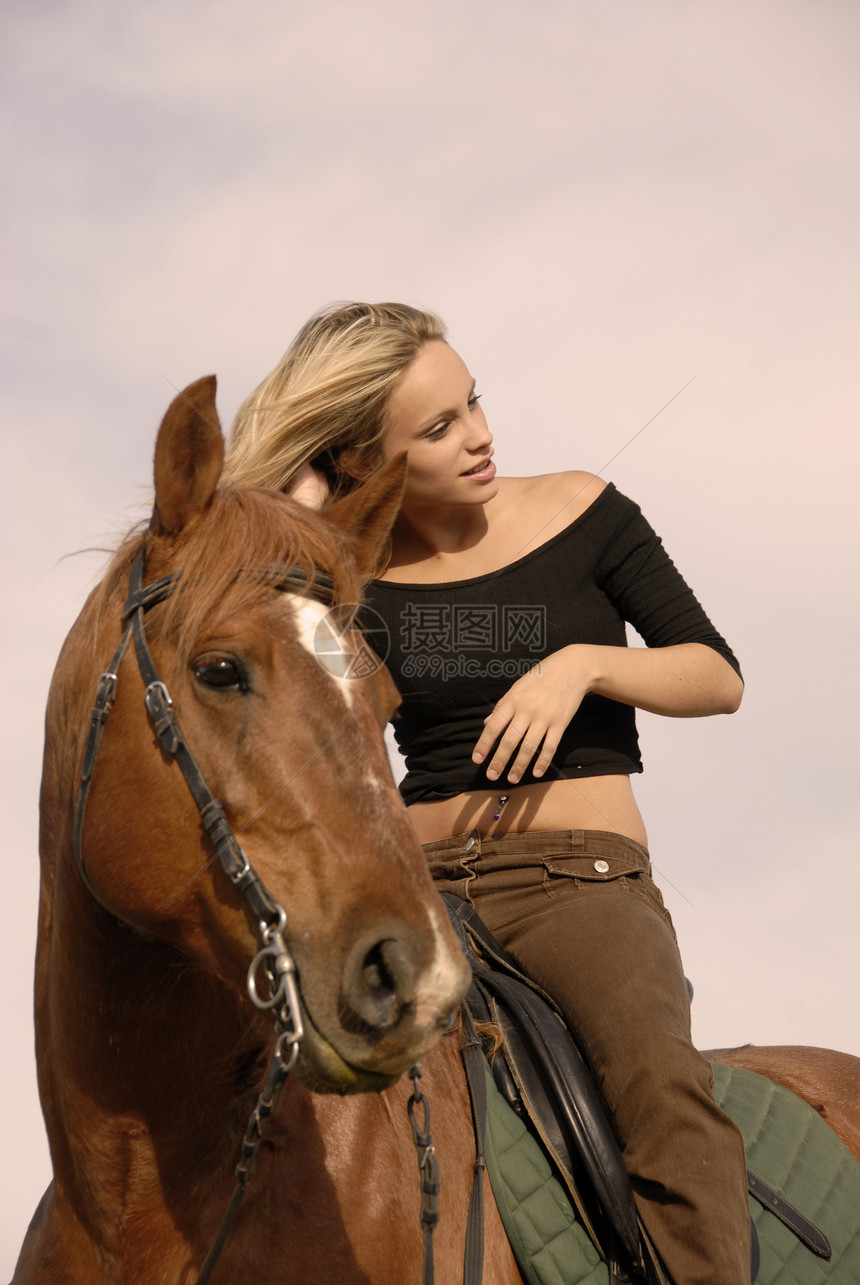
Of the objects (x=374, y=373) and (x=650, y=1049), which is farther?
(x=374, y=373)

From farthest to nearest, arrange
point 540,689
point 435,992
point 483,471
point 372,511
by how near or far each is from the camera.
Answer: point 483,471 → point 540,689 → point 372,511 → point 435,992

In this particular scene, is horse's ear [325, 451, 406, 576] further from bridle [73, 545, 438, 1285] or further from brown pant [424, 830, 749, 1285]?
brown pant [424, 830, 749, 1285]

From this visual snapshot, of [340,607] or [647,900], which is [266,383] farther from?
[647,900]

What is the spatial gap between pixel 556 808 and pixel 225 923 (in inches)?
56.6

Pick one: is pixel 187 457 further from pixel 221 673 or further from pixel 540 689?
pixel 540 689

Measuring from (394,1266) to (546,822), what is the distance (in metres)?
1.31

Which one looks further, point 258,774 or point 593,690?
point 593,690

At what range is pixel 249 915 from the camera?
6.25 feet

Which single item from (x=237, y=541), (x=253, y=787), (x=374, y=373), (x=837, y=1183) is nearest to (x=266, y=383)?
(x=374, y=373)

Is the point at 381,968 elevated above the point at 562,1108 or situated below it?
above

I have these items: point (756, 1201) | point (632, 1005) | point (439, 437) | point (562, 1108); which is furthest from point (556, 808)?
point (756, 1201)

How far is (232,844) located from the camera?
6.22ft

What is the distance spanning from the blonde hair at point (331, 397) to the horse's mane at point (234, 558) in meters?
1.21

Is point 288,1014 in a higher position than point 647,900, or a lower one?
higher
